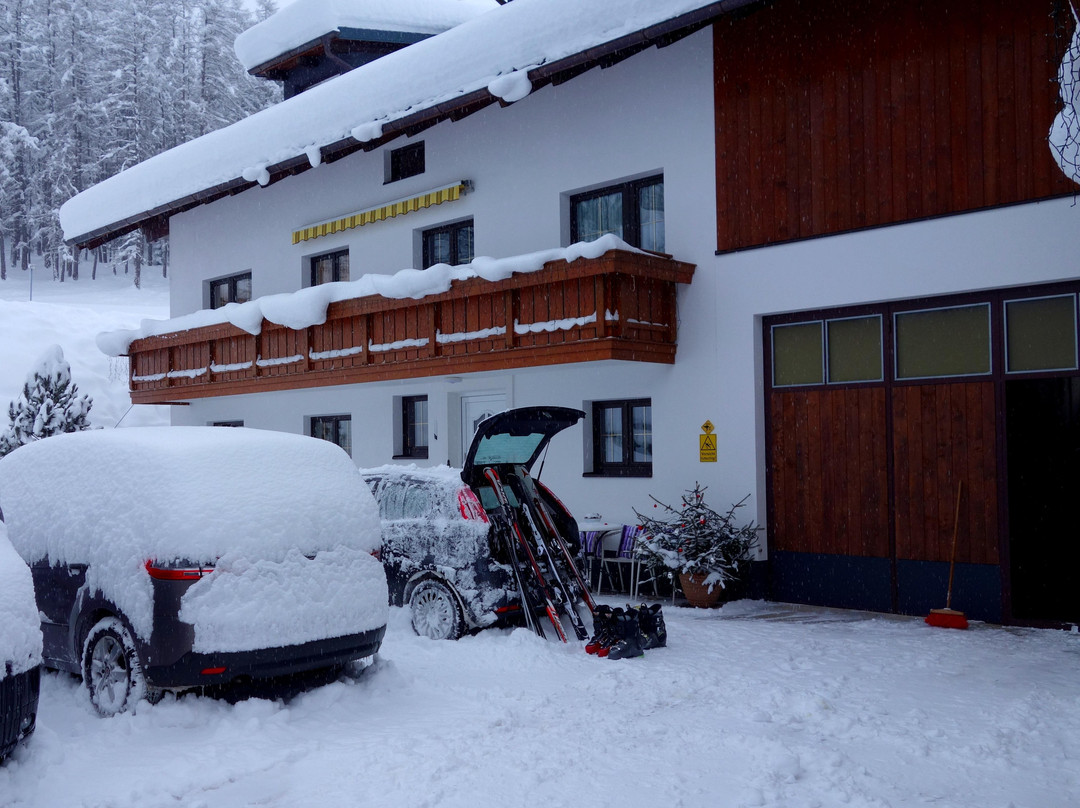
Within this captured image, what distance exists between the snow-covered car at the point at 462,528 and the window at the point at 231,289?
11881 mm

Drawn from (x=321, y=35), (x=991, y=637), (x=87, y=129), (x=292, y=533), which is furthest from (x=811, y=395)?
(x=87, y=129)

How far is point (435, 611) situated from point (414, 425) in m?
8.35

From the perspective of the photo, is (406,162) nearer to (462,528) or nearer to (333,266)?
(333,266)

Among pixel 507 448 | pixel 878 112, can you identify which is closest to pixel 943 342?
pixel 878 112

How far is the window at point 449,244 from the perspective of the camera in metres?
16.0

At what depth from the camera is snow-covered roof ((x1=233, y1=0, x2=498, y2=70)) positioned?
22438 millimetres

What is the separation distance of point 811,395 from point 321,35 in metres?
15.9

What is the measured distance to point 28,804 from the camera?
4926 millimetres

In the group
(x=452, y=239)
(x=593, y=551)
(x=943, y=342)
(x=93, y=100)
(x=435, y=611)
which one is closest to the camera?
(x=435, y=611)

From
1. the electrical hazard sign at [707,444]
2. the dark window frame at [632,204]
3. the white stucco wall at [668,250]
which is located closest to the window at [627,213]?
the dark window frame at [632,204]

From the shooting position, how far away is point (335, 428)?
18625 mm

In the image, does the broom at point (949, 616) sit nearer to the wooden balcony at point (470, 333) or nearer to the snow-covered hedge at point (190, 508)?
the wooden balcony at point (470, 333)

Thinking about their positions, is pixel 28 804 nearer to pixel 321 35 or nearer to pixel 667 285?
pixel 667 285

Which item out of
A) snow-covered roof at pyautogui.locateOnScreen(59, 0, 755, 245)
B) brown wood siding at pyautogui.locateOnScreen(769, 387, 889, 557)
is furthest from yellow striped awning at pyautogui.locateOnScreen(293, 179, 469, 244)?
brown wood siding at pyautogui.locateOnScreen(769, 387, 889, 557)
